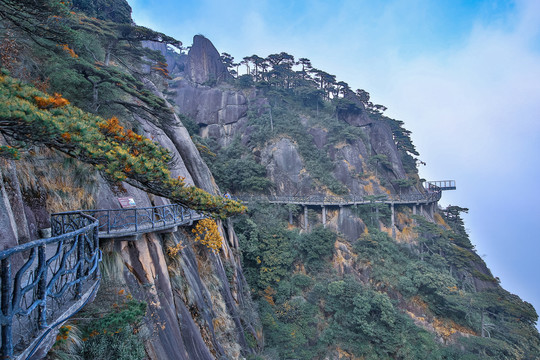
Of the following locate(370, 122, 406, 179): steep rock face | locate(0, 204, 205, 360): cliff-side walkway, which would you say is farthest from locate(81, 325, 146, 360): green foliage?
locate(370, 122, 406, 179): steep rock face

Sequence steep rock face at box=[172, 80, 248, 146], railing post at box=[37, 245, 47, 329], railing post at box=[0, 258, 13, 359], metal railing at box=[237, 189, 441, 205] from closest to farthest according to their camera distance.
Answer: railing post at box=[0, 258, 13, 359], railing post at box=[37, 245, 47, 329], metal railing at box=[237, 189, 441, 205], steep rock face at box=[172, 80, 248, 146]

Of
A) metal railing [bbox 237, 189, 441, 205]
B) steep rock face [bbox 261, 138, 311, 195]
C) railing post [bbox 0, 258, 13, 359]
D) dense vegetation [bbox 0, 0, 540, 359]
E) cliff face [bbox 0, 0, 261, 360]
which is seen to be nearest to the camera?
railing post [bbox 0, 258, 13, 359]

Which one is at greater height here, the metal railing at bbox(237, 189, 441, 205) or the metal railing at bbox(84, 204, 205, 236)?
the metal railing at bbox(237, 189, 441, 205)

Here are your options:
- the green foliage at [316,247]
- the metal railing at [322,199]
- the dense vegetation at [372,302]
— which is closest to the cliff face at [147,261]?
the dense vegetation at [372,302]

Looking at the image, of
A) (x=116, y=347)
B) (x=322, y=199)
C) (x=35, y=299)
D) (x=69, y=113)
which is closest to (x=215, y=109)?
(x=322, y=199)

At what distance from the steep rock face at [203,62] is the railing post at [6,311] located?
40.0 meters

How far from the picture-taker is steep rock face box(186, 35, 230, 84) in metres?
38.3

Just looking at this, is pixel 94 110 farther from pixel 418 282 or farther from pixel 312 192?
pixel 418 282

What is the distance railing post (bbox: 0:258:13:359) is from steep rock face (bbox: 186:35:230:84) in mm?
39961

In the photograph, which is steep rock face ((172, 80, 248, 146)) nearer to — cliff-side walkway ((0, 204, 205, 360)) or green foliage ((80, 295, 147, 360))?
green foliage ((80, 295, 147, 360))

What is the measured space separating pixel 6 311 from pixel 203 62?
42225 mm

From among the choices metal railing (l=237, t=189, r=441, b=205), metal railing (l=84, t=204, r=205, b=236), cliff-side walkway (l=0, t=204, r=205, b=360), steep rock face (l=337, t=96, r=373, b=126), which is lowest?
cliff-side walkway (l=0, t=204, r=205, b=360)

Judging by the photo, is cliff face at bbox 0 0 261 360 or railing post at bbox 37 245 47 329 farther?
cliff face at bbox 0 0 261 360

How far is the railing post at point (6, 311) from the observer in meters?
1.87
